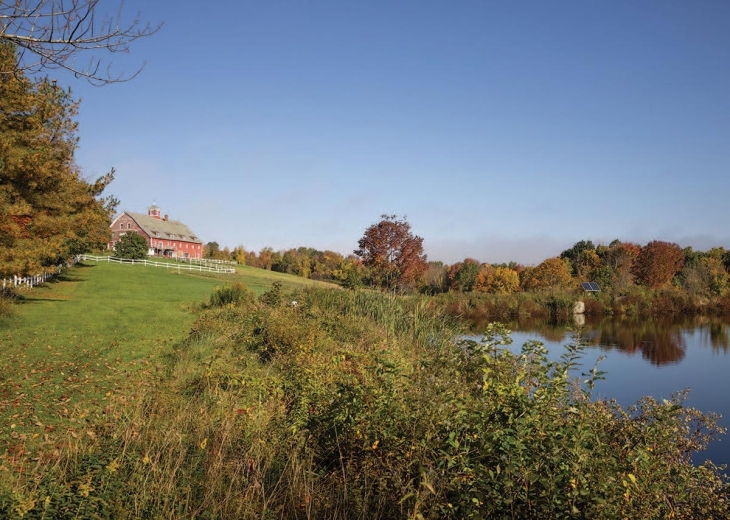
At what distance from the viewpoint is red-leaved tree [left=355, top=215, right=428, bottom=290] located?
1396 inches

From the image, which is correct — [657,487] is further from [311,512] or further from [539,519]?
[311,512]

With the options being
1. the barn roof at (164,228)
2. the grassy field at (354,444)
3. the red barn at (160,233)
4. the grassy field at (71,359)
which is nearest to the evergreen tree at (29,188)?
the grassy field at (71,359)

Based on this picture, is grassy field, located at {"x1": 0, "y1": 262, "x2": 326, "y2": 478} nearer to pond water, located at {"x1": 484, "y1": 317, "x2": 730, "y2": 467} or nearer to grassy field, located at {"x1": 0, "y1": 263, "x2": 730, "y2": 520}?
grassy field, located at {"x1": 0, "y1": 263, "x2": 730, "y2": 520}

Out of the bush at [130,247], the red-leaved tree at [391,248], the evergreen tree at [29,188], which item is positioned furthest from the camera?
the bush at [130,247]

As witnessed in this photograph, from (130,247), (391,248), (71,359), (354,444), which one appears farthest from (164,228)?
(354,444)

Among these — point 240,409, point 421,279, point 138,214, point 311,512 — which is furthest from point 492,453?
point 138,214

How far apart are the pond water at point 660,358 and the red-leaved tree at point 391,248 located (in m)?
8.70

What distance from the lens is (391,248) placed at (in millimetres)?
35844

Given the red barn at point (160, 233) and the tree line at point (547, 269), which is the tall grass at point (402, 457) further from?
the red barn at point (160, 233)

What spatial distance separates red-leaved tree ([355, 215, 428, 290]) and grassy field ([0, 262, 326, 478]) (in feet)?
55.9

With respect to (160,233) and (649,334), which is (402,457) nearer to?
(649,334)

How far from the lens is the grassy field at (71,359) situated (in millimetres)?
6312

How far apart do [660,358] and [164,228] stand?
7280cm

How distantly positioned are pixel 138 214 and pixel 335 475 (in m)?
79.9
